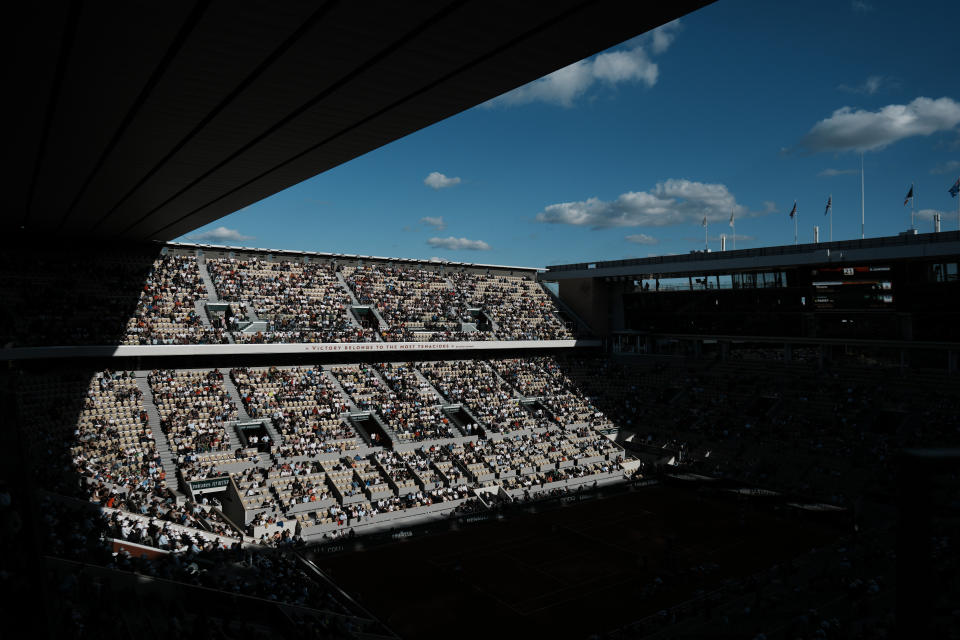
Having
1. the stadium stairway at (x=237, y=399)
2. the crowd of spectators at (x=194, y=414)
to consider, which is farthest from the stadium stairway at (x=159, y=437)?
the stadium stairway at (x=237, y=399)

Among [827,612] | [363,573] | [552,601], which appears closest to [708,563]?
[552,601]

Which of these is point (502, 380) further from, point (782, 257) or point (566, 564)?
point (566, 564)

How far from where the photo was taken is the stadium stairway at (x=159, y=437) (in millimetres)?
29167

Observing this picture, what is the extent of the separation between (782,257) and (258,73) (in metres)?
39.8

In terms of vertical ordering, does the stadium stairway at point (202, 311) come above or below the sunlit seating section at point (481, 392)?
above

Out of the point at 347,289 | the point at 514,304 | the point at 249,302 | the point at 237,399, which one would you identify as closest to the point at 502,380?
the point at 514,304

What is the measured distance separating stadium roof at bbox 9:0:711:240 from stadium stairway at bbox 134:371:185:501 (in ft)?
55.7

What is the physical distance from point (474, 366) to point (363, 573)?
23.9m

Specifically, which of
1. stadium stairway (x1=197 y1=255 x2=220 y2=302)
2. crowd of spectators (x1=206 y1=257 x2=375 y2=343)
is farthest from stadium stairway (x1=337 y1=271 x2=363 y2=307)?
stadium stairway (x1=197 y1=255 x2=220 y2=302)

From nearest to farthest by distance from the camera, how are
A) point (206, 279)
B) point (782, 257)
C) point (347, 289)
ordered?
point (782, 257) < point (206, 279) < point (347, 289)

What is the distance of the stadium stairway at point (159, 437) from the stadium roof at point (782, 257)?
34967 mm

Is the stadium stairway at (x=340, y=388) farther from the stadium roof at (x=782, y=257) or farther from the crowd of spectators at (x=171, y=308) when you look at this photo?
the stadium roof at (x=782, y=257)

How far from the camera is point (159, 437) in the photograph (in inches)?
1239

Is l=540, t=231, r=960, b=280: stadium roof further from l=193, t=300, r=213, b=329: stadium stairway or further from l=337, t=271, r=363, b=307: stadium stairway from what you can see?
l=193, t=300, r=213, b=329: stadium stairway
